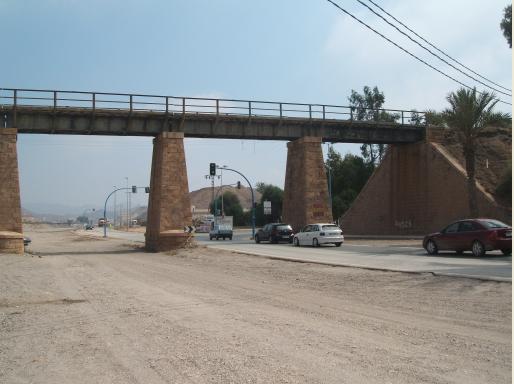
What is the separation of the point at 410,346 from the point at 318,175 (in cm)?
3573

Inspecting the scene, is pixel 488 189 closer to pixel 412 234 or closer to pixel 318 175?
pixel 412 234

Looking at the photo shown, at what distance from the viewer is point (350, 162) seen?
7756 centimetres

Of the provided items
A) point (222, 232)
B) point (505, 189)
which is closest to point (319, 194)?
point (505, 189)

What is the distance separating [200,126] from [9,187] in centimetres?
1307

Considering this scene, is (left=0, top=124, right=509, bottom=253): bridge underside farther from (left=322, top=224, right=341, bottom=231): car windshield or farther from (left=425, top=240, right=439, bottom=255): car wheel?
(left=425, top=240, right=439, bottom=255): car wheel

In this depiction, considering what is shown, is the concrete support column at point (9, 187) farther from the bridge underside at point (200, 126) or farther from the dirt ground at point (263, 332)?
the dirt ground at point (263, 332)

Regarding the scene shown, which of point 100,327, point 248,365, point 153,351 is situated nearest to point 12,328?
point 100,327

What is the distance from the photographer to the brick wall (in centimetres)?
4053

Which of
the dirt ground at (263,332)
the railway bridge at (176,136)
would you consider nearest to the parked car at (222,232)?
the railway bridge at (176,136)

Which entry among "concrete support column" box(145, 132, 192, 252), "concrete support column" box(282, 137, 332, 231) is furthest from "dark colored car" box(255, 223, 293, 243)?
"concrete support column" box(145, 132, 192, 252)

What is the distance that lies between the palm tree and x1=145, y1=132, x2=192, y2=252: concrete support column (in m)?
18.1

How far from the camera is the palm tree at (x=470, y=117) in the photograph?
34938 millimetres

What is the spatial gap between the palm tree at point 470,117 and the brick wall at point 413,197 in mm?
2846

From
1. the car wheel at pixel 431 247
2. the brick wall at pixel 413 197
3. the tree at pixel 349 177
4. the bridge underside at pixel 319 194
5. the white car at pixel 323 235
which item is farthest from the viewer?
the tree at pixel 349 177
